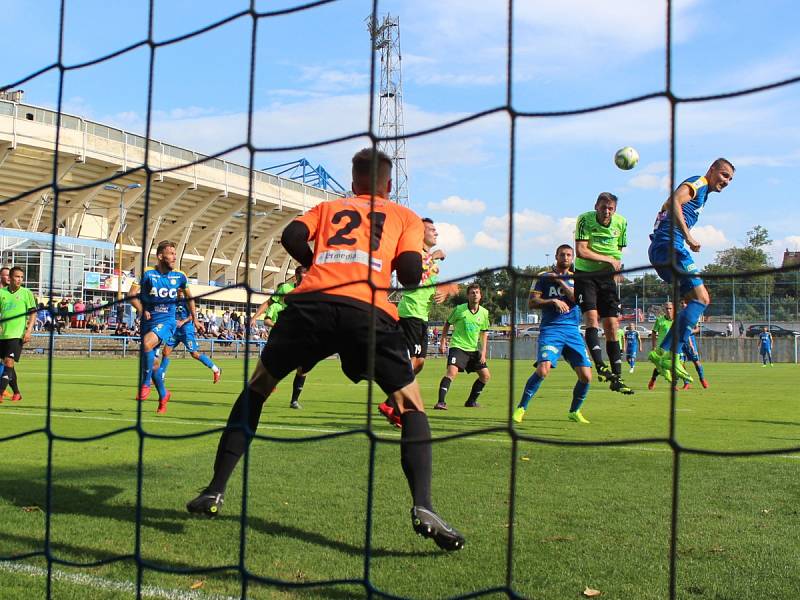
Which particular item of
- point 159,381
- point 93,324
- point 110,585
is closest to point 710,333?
point 93,324

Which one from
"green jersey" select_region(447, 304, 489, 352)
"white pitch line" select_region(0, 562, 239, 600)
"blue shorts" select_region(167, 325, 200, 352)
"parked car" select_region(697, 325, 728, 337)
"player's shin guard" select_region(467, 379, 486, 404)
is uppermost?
"parked car" select_region(697, 325, 728, 337)

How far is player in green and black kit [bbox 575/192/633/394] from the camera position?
770cm

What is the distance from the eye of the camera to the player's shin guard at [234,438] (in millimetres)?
3660

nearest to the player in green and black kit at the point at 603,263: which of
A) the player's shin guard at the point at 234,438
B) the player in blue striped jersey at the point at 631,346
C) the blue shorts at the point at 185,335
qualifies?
the player's shin guard at the point at 234,438

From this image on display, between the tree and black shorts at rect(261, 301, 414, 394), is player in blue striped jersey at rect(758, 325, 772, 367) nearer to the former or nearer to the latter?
the tree

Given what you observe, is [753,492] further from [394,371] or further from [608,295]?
[608,295]

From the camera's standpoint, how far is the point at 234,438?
12.3 feet

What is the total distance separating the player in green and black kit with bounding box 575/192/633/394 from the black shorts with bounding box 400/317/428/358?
181cm

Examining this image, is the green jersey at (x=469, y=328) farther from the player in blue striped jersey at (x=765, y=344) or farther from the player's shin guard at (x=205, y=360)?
the player in blue striped jersey at (x=765, y=344)

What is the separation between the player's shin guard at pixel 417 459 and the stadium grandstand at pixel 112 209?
23.1 m

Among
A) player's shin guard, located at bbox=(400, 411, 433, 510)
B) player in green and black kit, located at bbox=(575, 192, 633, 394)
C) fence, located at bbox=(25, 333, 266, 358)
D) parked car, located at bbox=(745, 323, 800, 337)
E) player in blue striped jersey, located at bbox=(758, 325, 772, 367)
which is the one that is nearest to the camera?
player's shin guard, located at bbox=(400, 411, 433, 510)

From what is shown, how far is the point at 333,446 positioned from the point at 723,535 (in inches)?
126

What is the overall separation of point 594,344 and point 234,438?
19.4 feet

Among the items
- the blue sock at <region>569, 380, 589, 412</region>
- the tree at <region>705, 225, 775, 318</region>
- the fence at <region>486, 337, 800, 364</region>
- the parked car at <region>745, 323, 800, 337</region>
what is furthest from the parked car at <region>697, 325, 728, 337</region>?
the blue sock at <region>569, 380, 589, 412</region>
